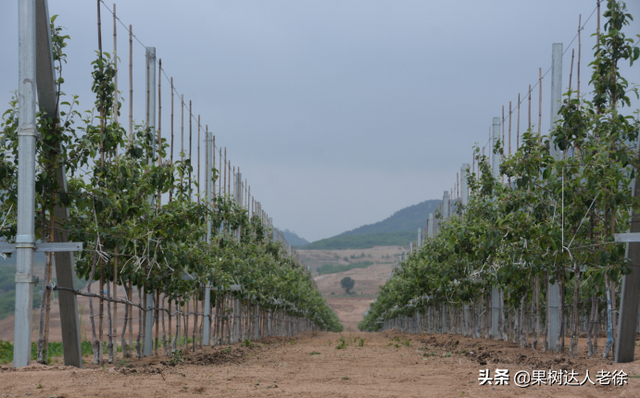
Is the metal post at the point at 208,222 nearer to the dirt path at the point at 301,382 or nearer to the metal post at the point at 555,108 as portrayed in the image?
the dirt path at the point at 301,382

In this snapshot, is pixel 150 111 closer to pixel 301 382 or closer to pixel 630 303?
pixel 301 382

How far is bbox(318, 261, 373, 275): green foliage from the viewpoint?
17288 centimetres

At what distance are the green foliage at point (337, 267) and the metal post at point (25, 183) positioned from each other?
537 ft

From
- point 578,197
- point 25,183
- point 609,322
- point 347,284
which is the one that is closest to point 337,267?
point 347,284

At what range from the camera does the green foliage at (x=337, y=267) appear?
173 m

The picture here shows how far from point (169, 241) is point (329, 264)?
18175 cm

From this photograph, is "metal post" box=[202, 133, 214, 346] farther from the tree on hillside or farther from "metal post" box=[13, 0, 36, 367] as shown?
the tree on hillside

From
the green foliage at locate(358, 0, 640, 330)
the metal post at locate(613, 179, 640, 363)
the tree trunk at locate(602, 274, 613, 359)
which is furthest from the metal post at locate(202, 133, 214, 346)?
the metal post at locate(613, 179, 640, 363)

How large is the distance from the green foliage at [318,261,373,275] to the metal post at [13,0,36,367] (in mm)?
163548

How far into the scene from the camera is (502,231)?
1152 centimetres

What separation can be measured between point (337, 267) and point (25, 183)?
563 ft

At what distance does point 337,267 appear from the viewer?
582 ft

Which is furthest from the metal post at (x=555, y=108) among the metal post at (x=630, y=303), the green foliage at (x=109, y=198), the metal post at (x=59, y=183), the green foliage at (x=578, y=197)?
the metal post at (x=59, y=183)

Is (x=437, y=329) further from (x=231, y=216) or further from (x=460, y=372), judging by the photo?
(x=460, y=372)
